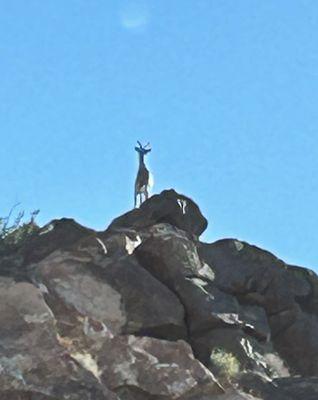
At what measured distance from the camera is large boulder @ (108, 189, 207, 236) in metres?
26.8

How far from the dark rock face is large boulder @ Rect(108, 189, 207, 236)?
0.04 m

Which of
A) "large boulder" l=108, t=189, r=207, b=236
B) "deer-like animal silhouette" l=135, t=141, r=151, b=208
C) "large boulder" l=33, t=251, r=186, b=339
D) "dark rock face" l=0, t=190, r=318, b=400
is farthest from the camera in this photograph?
"deer-like animal silhouette" l=135, t=141, r=151, b=208

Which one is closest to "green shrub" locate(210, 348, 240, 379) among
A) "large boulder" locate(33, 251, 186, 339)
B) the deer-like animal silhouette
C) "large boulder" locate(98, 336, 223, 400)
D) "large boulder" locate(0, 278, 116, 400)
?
"large boulder" locate(33, 251, 186, 339)

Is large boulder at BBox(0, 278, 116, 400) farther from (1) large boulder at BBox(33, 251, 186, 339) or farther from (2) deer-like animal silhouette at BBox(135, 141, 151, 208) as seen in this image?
(2) deer-like animal silhouette at BBox(135, 141, 151, 208)

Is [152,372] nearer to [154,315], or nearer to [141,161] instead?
[154,315]

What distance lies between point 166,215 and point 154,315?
6824mm

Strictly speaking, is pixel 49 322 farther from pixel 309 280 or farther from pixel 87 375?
pixel 309 280

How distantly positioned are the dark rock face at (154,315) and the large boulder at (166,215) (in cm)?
4

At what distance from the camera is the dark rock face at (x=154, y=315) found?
16602 millimetres

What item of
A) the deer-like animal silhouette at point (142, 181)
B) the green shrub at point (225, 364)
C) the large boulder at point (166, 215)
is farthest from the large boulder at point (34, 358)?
the deer-like animal silhouette at point (142, 181)

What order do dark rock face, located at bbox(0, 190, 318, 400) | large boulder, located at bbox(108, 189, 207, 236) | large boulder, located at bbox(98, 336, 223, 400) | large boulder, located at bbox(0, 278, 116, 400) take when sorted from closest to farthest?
1. large boulder, located at bbox(0, 278, 116, 400)
2. dark rock face, located at bbox(0, 190, 318, 400)
3. large boulder, located at bbox(98, 336, 223, 400)
4. large boulder, located at bbox(108, 189, 207, 236)

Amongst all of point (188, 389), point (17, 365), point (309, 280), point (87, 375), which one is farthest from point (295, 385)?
point (309, 280)

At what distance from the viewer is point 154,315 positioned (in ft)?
67.7

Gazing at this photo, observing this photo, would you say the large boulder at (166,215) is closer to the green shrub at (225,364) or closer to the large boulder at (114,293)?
the large boulder at (114,293)
